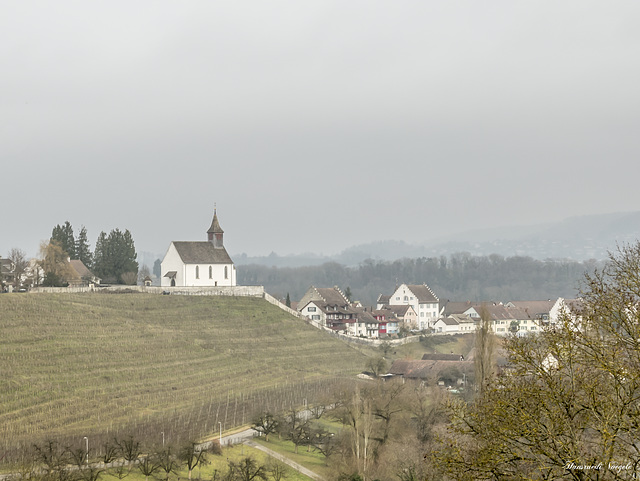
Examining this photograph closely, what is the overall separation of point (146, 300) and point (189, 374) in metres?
21.2

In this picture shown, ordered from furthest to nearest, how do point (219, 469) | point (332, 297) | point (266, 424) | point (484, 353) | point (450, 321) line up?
point (450, 321)
point (332, 297)
point (484, 353)
point (266, 424)
point (219, 469)

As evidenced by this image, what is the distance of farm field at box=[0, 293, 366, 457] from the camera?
41.3m

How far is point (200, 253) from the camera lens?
90.5 meters

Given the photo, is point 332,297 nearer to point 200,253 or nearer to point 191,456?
point 200,253

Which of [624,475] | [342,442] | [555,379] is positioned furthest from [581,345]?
[342,442]

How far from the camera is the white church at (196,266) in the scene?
88.2 metres

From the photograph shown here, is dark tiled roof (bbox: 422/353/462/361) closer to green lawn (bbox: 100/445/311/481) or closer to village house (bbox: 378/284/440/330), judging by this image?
green lawn (bbox: 100/445/311/481)

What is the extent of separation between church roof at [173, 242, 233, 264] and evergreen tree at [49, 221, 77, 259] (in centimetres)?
1434

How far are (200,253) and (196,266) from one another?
231cm

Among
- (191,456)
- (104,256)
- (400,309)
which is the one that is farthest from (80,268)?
(191,456)

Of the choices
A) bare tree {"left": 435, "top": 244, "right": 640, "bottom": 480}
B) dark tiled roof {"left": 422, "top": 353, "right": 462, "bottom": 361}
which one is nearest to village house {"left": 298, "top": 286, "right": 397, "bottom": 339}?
Answer: dark tiled roof {"left": 422, "top": 353, "right": 462, "bottom": 361}

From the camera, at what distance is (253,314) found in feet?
264

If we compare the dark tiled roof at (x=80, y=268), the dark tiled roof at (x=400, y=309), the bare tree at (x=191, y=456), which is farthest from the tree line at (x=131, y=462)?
the dark tiled roof at (x=400, y=309)

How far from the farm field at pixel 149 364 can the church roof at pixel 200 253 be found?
742 cm
